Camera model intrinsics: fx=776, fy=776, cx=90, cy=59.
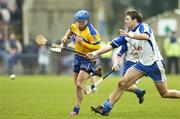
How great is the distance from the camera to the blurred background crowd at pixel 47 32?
37.9 meters

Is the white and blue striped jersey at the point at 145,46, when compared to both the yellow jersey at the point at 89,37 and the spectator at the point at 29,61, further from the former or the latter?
the spectator at the point at 29,61

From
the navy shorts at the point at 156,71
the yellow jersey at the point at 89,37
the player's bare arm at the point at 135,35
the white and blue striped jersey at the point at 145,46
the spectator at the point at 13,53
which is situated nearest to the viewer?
the player's bare arm at the point at 135,35

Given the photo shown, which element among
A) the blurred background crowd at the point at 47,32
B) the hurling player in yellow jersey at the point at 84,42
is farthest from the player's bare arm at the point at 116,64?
the blurred background crowd at the point at 47,32

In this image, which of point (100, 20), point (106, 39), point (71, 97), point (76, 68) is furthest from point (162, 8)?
point (76, 68)

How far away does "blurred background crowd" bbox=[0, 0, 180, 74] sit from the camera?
3791 cm

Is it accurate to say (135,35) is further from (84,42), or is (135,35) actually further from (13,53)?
(13,53)

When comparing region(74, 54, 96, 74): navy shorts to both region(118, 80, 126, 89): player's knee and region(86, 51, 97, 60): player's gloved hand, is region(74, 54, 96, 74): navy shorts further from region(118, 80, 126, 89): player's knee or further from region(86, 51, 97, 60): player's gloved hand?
region(118, 80, 126, 89): player's knee

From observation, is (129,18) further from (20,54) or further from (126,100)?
(20,54)

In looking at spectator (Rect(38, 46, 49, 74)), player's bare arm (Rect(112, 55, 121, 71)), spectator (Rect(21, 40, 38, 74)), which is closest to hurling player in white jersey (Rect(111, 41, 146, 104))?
player's bare arm (Rect(112, 55, 121, 71))

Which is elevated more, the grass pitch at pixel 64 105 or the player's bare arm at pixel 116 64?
the player's bare arm at pixel 116 64

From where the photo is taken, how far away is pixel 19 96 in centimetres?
2167

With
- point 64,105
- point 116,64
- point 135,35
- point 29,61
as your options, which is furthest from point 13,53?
point 135,35

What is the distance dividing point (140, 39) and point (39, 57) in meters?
23.3

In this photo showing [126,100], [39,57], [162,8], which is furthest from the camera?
[162,8]
